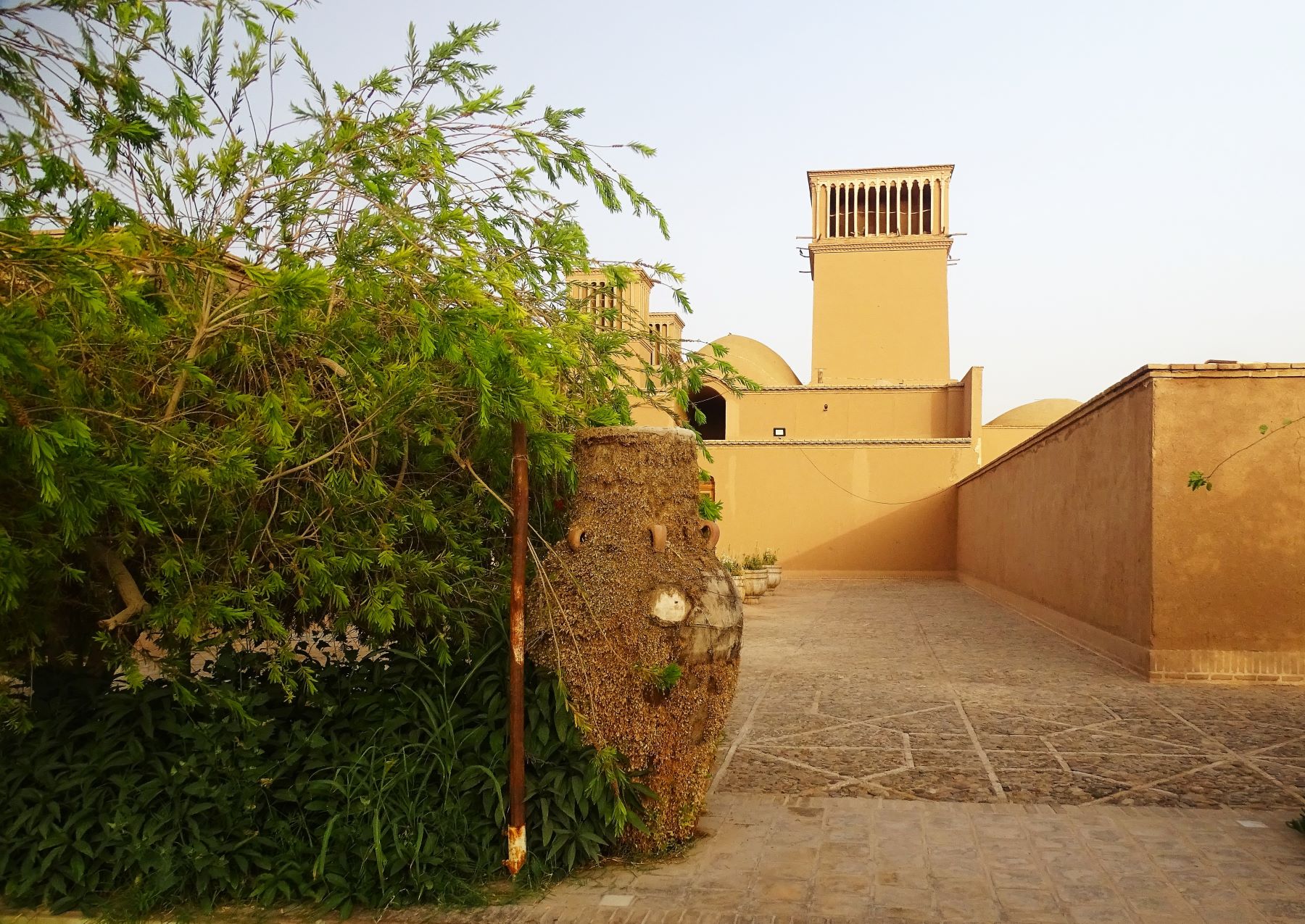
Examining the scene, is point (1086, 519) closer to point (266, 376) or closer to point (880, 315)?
point (266, 376)

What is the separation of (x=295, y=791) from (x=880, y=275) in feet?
93.1

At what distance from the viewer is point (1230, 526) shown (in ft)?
29.3

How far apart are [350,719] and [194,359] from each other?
157cm

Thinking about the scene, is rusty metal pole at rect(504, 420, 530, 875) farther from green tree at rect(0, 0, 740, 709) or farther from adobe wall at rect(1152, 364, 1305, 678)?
adobe wall at rect(1152, 364, 1305, 678)

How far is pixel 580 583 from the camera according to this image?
4.15 meters

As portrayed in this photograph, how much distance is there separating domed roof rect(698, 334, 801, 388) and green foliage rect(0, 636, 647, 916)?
2700 cm

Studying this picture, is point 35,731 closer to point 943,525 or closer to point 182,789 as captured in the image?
point 182,789

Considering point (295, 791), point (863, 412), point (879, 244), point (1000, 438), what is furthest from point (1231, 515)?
point (1000, 438)

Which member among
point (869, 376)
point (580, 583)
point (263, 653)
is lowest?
point (263, 653)

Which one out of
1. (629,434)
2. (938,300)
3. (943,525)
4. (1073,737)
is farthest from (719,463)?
(629,434)

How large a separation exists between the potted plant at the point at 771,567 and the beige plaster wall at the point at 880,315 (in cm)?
732

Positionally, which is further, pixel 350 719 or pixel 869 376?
pixel 869 376

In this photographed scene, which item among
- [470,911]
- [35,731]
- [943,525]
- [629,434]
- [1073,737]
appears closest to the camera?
[470,911]

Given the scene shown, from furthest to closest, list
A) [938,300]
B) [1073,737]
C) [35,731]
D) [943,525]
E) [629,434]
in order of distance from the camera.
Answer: [938,300] < [943,525] < [1073,737] < [629,434] < [35,731]
